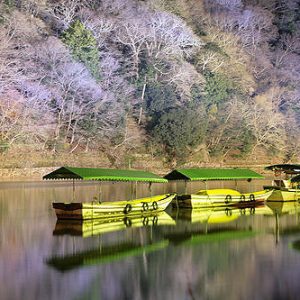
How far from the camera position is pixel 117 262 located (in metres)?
17.4

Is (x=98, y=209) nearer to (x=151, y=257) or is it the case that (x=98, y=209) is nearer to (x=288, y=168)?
(x=151, y=257)

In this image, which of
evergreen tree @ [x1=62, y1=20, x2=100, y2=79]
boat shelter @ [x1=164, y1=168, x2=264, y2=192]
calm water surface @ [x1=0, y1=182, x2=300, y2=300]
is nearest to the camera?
calm water surface @ [x1=0, y1=182, x2=300, y2=300]

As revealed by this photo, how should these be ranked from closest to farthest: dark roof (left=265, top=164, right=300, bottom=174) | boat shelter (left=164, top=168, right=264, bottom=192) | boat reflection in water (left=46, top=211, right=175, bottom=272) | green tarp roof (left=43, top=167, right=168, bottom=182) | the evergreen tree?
1. boat reflection in water (left=46, top=211, right=175, bottom=272)
2. green tarp roof (left=43, top=167, right=168, bottom=182)
3. boat shelter (left=164, top=168, right=264, bottom=192)
4. dark roof (left=265, top=164, right=300, bottom=174)
5. the evergreen tree

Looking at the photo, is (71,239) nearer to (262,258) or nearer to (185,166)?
(262,258)

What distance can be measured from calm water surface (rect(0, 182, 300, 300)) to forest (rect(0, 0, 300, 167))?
23.4 m

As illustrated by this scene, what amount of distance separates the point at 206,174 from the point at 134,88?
2943cm

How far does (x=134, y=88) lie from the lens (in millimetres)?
61688

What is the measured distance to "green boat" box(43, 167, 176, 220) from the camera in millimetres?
25453

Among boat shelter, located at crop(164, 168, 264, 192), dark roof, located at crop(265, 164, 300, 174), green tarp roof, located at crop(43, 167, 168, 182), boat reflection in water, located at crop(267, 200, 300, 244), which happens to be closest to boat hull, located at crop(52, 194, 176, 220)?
green tarp roof, located at crop(43, 167, 168, 182)

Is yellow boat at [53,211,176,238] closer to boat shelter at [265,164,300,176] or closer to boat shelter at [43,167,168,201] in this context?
boat shelter at [43,167,168,201]

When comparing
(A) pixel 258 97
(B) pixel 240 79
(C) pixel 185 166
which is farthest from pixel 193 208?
(B) pixel 240 79

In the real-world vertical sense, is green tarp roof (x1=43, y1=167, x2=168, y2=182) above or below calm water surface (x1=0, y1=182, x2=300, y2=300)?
above

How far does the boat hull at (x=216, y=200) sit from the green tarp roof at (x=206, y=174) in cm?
104

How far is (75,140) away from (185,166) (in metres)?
11.4
